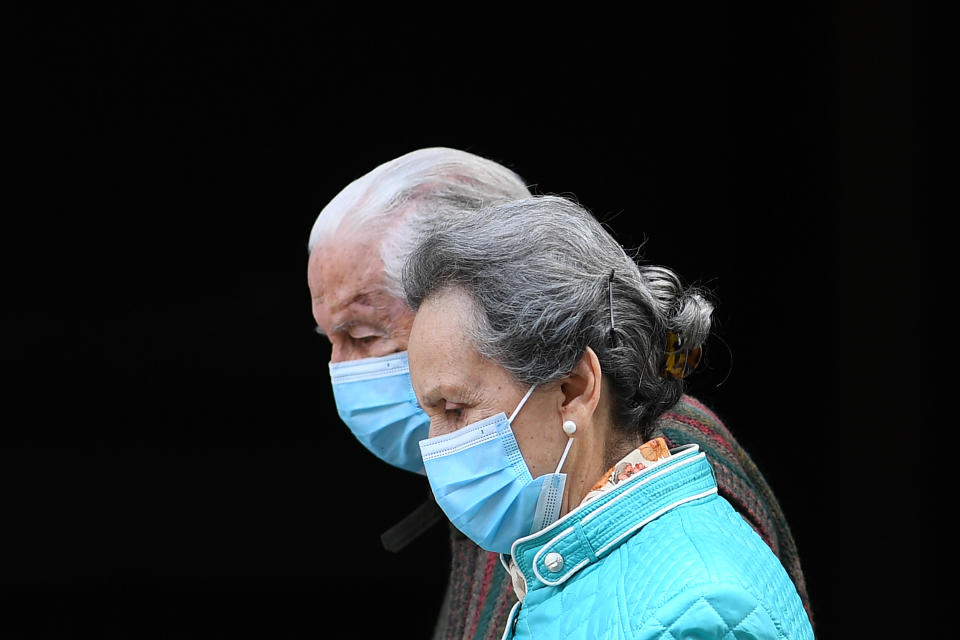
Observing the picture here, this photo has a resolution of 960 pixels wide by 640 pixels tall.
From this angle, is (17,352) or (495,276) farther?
(17,352)

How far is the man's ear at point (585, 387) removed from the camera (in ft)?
4.67

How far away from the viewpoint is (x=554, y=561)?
141 centimetres

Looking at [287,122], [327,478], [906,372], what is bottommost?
[327,478]

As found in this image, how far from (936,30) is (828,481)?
5.10 feet

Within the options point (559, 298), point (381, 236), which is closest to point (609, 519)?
point (559, 298)

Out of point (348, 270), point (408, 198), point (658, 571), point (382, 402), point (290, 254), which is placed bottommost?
point (290, 254)

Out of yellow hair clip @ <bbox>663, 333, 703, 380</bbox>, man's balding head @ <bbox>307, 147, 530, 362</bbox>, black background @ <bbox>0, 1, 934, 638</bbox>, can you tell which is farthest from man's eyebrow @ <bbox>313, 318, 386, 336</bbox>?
black background @ <bbox>0, 1, 934, 638</bbox>

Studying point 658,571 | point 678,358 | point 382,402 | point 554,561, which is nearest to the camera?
point 658,571

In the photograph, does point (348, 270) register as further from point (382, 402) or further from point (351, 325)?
point (382, 402)

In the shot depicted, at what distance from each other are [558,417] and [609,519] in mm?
145

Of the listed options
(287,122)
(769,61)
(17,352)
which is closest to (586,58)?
(769,61)

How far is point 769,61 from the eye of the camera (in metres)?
4.08

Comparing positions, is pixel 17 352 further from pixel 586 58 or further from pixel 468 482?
pixel 468 482

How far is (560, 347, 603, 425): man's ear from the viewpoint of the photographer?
142 cm
